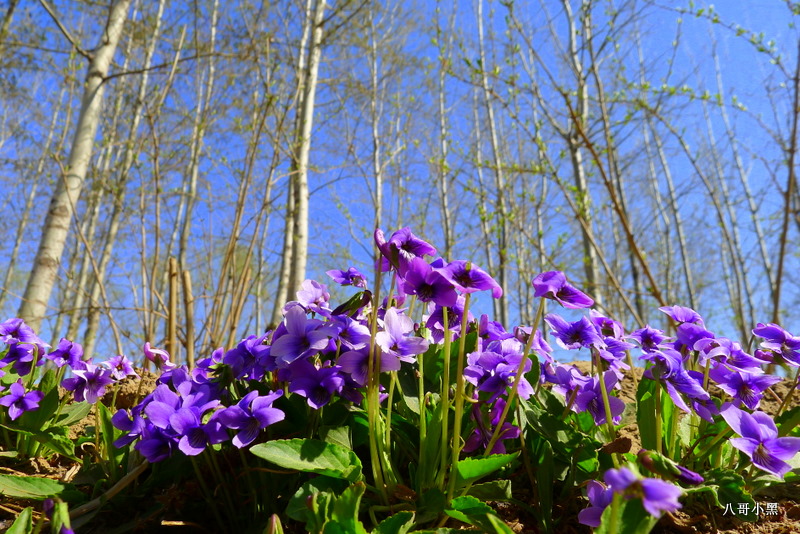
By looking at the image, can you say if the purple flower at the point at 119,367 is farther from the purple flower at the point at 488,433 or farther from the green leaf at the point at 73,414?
the purple flower at the point at 488,433

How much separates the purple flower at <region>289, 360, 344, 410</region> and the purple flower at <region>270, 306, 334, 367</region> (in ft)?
0.08

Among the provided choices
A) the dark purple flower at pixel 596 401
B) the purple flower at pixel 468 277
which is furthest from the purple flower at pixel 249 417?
the dark purple flower at pixel 596 401

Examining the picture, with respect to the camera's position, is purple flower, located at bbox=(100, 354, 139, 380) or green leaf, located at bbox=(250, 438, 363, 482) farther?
purple flower, located at bbox=(100, 354, 139, 380)

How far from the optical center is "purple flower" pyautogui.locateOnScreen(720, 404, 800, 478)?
89 centimetres

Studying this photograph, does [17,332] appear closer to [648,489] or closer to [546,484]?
[546,484]

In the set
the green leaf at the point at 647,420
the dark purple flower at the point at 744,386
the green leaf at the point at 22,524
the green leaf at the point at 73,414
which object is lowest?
the green leaf at the point at 73,414

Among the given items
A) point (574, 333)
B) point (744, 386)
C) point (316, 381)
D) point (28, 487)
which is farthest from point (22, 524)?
point (744, 386)

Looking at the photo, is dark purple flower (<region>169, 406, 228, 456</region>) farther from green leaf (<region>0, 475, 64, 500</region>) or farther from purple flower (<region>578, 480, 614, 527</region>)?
purple flower (<region>578, 480, 614, 527</region>)

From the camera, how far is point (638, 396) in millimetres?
1258

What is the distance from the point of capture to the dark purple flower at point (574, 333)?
1.09 m

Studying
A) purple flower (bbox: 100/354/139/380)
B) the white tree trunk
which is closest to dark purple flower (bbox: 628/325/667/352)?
purple flower (bbox: 100/354/139/380)

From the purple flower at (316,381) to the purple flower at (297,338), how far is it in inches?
1.0

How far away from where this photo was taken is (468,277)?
0.88 metres

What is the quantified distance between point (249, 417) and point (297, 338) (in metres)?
0.17
